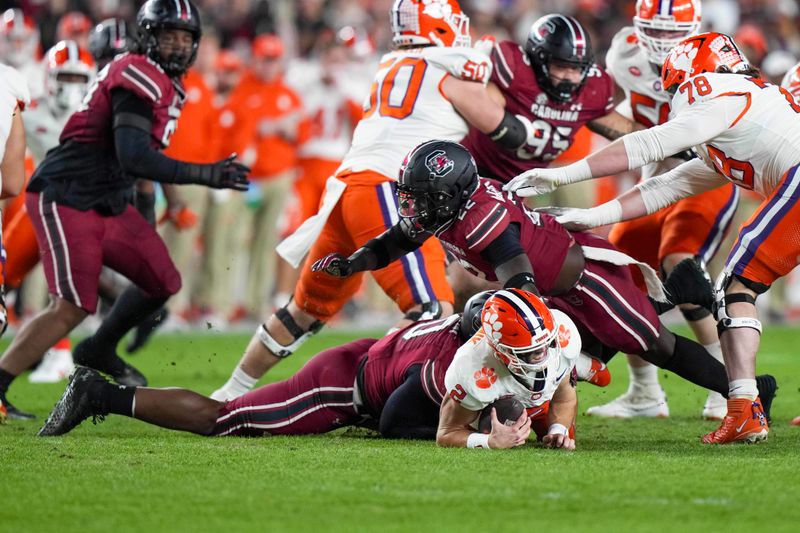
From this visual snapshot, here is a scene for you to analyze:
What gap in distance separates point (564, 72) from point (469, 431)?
7.24 feet

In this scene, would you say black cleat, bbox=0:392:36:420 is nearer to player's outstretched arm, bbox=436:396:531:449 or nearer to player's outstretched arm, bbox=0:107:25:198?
player's outstretched arm, bbox=0:107:25:198

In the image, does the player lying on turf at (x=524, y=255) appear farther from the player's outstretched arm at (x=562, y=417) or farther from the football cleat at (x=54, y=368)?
the football cleat at (x=54, y=368)

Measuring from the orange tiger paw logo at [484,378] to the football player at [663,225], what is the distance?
1950 mm

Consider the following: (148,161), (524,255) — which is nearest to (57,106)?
(148,161)

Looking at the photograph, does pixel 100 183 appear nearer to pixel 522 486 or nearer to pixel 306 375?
pixel 306 375

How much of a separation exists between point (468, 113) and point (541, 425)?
5.82 ft

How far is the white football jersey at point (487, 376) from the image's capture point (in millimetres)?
4793

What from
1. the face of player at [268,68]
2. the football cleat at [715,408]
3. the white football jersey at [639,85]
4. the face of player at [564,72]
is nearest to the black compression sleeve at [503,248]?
the face of player at [564,72]

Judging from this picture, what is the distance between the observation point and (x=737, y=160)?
5.34 metres

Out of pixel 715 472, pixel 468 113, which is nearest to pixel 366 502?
pixel 715 472

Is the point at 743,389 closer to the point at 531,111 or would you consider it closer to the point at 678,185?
the point at 678,185

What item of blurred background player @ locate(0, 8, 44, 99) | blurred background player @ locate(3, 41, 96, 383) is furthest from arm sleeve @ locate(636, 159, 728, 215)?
blurred background player @ locate(0, 8, 44, 99)

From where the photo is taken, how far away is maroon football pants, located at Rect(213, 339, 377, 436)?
5.38 meters

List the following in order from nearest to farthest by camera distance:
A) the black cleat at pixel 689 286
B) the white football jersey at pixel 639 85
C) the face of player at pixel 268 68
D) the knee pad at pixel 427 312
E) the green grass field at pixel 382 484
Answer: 1. the green grass field at pixel 382 484
2. the black cleat at pixel 689 286
3. the knee pad at pixel 427 312
4. the white football jersey at pixel 639 85
5. the face of player at pixel 268 68
